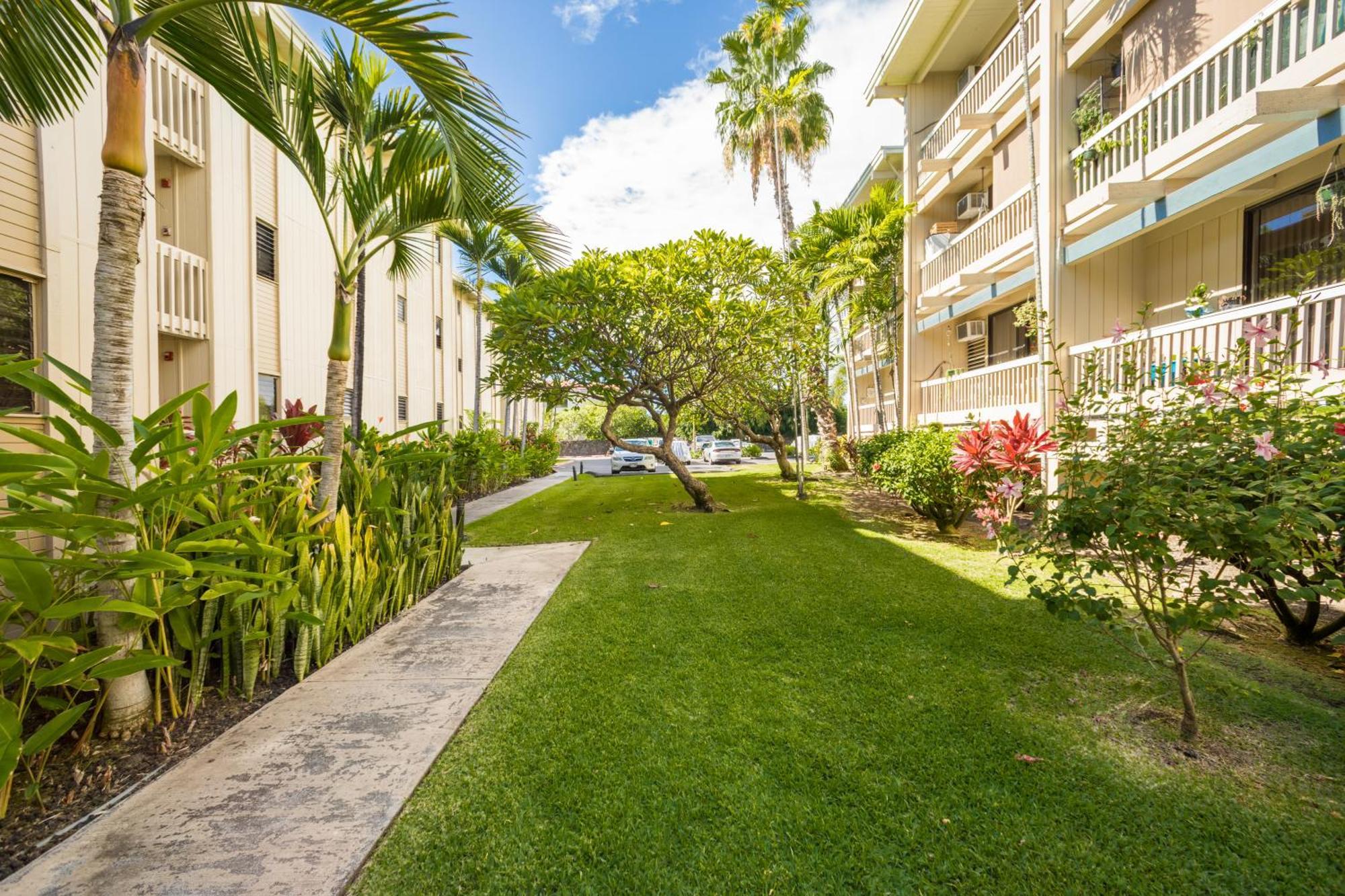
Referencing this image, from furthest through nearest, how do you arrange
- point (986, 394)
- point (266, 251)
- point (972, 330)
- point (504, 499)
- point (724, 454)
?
point (724, 454) < point (504, 499) < point (972, 330) < point (986, 394) < point (266, 251)

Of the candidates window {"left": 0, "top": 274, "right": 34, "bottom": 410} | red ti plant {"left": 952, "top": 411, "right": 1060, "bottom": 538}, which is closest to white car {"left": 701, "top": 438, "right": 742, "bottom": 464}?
red ti plant {"left": 952, "top": 411, "right": 1060, "bottom": 538}

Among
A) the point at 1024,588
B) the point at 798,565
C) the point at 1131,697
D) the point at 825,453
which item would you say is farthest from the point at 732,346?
the point at 825,453

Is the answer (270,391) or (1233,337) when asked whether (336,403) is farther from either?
(1233,337)

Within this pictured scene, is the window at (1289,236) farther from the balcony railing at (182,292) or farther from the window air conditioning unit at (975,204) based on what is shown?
the balcony railing at (182,292)

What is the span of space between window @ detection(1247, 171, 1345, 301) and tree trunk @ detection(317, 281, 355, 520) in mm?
8597

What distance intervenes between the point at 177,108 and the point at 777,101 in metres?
13.1

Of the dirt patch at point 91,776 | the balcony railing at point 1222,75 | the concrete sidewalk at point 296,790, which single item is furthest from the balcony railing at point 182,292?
the balcony railing at point 1222,75

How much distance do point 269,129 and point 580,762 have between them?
4.44m

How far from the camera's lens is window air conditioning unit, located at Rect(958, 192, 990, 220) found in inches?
452

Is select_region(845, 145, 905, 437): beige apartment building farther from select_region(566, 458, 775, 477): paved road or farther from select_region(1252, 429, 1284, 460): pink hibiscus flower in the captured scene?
select_region(1252, 429, 1284, 460): pink hibiscus flower

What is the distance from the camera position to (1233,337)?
222 inches

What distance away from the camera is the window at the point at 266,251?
9164mm

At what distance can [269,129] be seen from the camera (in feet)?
11.9

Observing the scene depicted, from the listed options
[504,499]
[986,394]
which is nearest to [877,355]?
[986,394]
